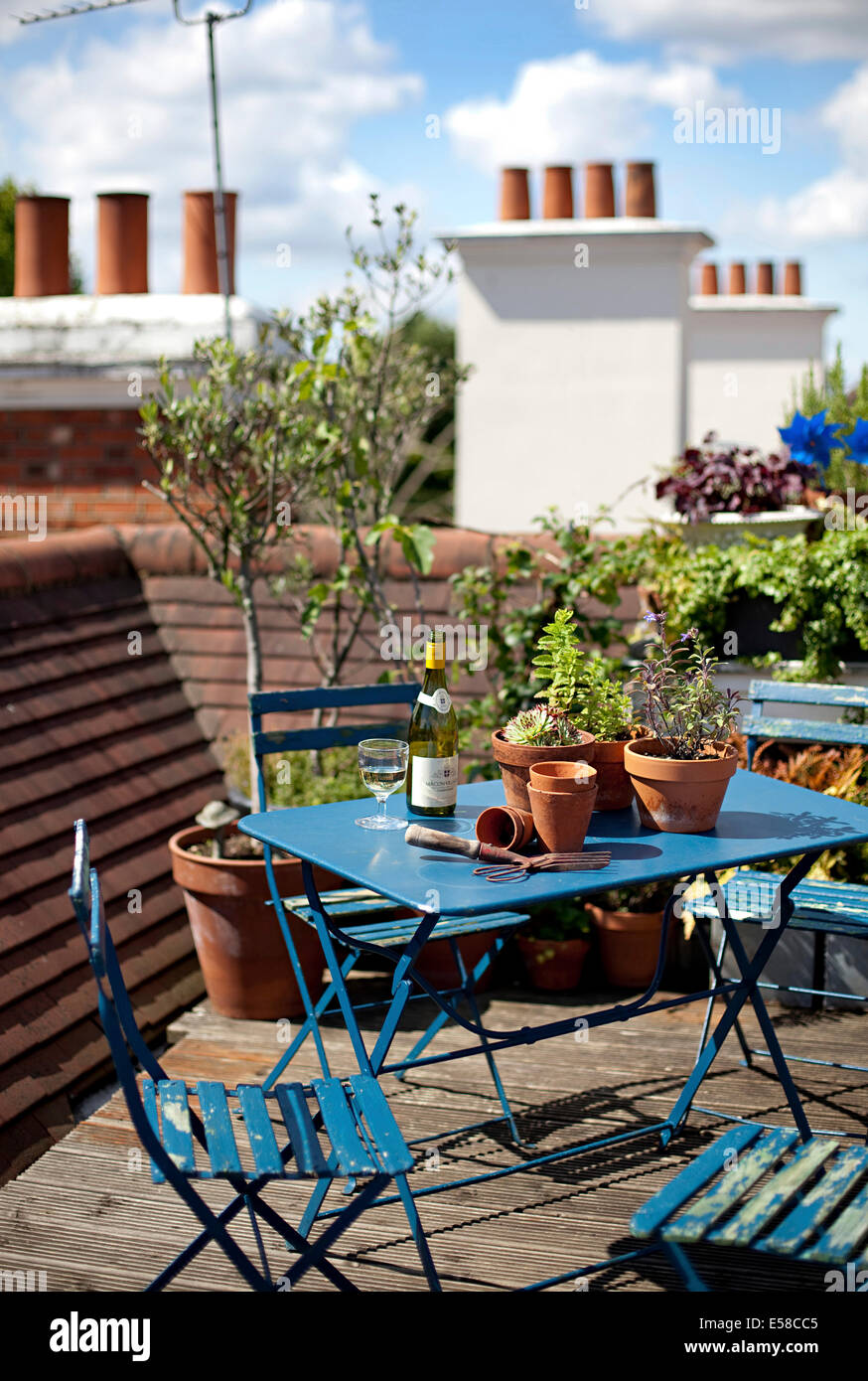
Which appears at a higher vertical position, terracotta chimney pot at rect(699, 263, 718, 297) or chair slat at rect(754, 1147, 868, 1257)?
terracotta chimney pot at rect(699, 263, 718, 297)

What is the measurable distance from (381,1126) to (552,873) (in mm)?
589

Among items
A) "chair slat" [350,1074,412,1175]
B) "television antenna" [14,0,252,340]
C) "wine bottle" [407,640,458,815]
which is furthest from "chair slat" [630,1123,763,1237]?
"television antenna" [14,0,252,340]

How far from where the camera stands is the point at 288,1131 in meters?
2.30

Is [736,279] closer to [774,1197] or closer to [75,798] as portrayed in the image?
[75,798]

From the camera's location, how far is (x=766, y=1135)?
2.33 meters

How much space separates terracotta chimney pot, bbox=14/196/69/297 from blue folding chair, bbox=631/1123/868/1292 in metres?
6.49

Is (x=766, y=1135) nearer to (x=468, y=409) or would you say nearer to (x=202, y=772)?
(x=202, y=772)

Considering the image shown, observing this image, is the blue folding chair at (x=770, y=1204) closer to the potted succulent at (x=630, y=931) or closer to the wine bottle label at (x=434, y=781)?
the wine bottle label at (x=434, y=781)

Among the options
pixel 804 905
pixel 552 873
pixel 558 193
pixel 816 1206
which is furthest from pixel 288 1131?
pixel 558 193

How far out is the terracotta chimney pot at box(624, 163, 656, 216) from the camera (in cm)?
978

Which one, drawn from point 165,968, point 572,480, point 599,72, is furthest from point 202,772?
point 599,72

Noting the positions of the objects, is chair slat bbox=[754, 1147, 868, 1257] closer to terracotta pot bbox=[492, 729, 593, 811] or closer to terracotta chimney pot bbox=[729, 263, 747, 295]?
terracotta pot bbox=[492, 729, 593, 811]

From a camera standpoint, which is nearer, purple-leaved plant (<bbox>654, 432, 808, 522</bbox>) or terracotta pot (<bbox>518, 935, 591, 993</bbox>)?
terracotta pot (<bbox>518, 935, 591, 993</bbox>)
